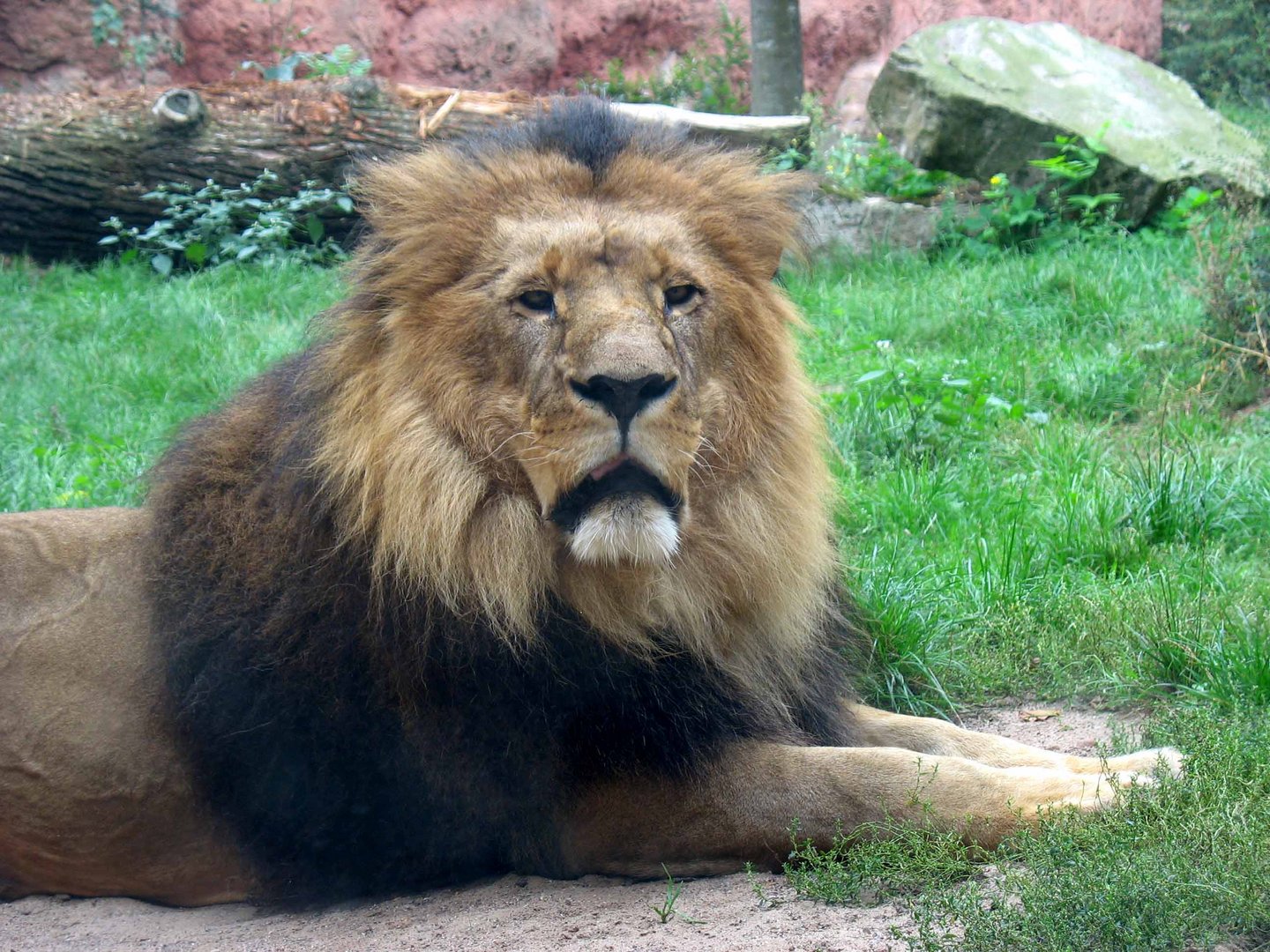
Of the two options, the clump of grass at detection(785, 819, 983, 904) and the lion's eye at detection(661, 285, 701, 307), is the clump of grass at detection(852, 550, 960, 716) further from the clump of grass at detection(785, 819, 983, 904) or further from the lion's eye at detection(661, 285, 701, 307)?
the lion's eye at detection(661, 285, 701, 307)

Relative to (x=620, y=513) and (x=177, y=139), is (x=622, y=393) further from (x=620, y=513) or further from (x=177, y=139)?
(x=177, y=139)

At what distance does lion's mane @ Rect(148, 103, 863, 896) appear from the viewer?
3105 mm

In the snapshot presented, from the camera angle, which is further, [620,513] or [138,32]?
[138,32]

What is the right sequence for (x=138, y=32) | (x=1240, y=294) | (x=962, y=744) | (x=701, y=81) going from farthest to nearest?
(x=701, y=81), (x=138, y=32), (x=1240, y=294), (x=962, y=744)

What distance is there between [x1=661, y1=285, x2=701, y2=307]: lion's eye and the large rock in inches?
260

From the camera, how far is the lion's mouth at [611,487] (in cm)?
290

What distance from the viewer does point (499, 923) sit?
2965mm

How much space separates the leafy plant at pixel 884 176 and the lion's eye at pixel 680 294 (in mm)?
6336

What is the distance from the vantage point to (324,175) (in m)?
9.51

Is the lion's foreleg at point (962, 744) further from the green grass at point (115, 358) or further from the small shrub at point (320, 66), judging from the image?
the small shrub at point (320, 66)

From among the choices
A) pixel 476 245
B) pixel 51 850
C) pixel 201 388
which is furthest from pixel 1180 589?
pixel 201 388

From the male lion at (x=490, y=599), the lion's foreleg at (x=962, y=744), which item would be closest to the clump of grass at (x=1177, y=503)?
the lion's foreleg at (x=962, y=744)

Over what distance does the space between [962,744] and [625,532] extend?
133cm

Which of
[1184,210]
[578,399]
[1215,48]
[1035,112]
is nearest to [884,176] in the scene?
[1035,112]
